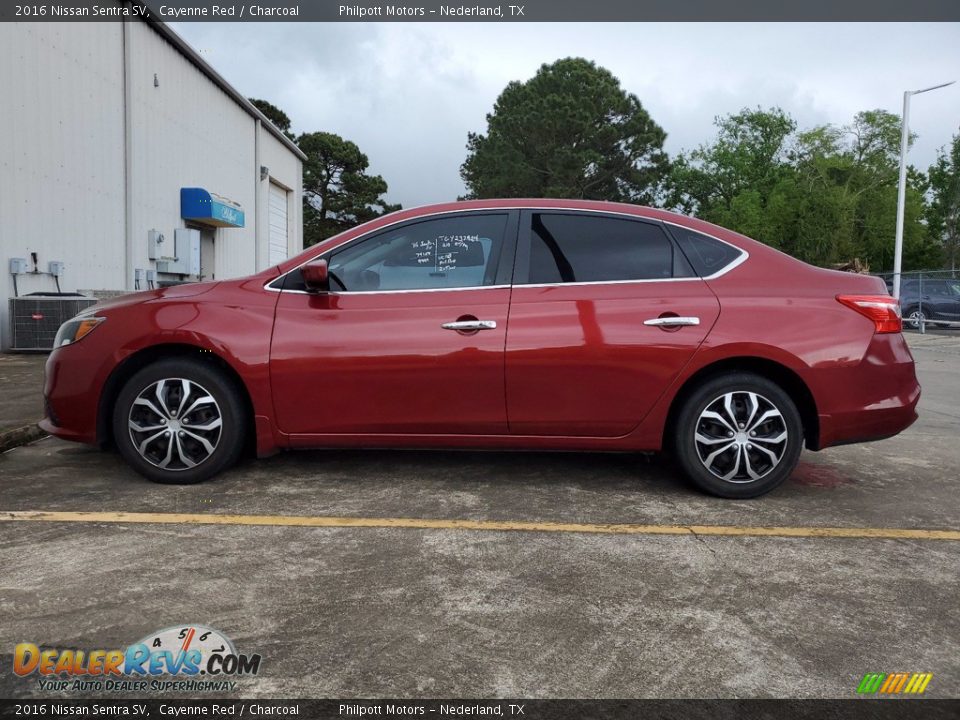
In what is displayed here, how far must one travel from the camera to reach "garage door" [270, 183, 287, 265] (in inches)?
1138

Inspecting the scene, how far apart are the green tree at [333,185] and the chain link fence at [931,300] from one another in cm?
3559

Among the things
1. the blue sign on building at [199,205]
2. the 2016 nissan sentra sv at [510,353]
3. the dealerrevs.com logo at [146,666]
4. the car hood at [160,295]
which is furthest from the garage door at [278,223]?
the dealerrevs.com logo at [146,666]

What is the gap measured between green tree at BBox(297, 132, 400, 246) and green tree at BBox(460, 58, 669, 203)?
8.01 m

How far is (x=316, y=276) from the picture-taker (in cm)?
396

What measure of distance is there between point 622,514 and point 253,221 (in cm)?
2439

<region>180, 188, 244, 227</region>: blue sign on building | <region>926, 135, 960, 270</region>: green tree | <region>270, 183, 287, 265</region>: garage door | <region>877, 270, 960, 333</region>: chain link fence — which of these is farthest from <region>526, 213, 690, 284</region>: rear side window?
<region>926, 135, 960, 270</region>: green tree

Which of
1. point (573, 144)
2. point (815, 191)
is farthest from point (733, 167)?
point (573, 144)

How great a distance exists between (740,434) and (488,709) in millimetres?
2443

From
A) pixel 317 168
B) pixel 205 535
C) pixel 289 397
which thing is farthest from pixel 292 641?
pixel 317 168

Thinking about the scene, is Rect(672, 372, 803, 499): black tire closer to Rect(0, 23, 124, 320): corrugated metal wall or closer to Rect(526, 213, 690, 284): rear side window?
Rect(526, 213, 690, 284): rear side window

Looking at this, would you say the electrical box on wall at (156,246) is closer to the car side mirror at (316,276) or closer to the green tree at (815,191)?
the car side mirror at (316,276)

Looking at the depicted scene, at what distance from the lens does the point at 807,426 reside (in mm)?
4074

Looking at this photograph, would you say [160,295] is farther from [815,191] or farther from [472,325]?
[815,191]

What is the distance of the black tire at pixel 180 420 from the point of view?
13.3ft
